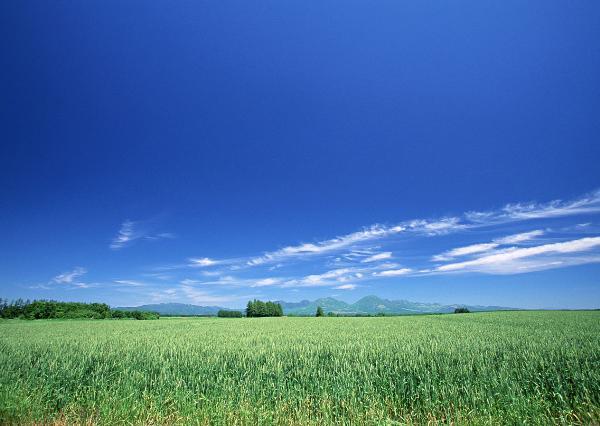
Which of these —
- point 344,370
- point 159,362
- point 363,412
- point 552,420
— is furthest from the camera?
point 159,362

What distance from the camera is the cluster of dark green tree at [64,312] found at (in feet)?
237

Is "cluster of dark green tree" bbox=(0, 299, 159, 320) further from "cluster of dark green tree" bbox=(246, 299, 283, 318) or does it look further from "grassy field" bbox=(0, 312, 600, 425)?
"grassy field" bbox=(0, 312, 600, 425)

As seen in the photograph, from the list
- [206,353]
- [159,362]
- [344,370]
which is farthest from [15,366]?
[344,370]

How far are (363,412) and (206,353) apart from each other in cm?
814

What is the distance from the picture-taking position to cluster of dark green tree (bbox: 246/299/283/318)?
402 ft

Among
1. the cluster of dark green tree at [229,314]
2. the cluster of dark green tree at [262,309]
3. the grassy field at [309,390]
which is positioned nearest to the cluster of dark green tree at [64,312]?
the cluster of dark green tree at [229,314]

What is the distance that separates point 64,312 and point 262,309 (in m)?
67.8

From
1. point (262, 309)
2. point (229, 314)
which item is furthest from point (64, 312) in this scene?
point (262, 309)

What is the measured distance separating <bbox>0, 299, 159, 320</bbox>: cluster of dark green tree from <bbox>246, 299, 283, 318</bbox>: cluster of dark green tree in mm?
52603

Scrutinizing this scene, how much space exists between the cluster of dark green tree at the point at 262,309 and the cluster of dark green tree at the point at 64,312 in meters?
52.6

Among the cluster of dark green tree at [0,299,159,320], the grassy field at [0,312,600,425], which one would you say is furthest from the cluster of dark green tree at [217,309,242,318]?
the grassy field at [0,312,600,425]

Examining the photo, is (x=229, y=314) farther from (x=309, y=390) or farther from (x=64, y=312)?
(x=309, y=390)

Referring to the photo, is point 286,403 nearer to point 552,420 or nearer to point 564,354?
point 552,420

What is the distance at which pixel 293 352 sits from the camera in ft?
41.6
